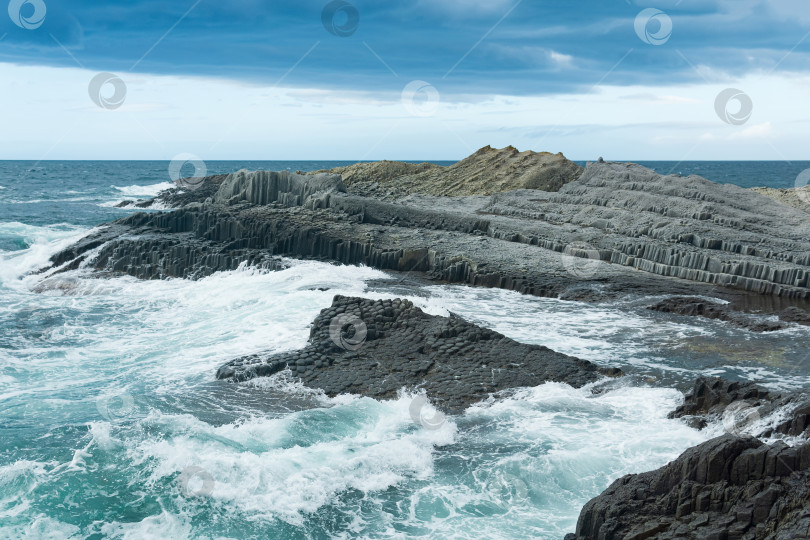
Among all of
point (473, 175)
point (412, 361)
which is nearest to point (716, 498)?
point (412, 361)

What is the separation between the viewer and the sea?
1038 cm

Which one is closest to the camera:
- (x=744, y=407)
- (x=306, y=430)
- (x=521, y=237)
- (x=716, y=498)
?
(x=716, y=498)

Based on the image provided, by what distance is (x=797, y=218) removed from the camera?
105 ft

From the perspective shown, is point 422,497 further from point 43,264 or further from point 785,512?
point 43,264

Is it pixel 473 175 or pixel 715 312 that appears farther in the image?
pixel 473 175

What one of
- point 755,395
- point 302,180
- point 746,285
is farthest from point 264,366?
point 302,180

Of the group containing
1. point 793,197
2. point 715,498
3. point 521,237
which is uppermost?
point 793,197

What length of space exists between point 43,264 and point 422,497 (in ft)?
91.3

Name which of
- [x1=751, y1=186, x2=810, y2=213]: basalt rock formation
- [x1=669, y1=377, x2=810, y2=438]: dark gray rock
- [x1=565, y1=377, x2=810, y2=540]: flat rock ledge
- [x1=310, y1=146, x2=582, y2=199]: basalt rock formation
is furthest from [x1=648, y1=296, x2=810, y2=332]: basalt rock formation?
[x1=310, y1=146, x2=582, y2=199]: basalt rock formation

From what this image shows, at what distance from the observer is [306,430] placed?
1326 cm

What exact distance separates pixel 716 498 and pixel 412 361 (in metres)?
9.40

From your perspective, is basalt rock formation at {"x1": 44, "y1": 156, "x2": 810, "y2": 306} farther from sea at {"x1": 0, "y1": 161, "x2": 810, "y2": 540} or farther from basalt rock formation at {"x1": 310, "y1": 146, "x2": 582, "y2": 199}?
basalt rock formation at {"x1": 310, "y1": 146, "x2": 582, "y2": 199}

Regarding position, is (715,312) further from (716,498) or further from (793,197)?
(793,197)

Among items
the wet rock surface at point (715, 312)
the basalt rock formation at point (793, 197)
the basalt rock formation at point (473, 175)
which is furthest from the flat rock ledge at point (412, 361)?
the basalt rock formation at point (793, 197)
